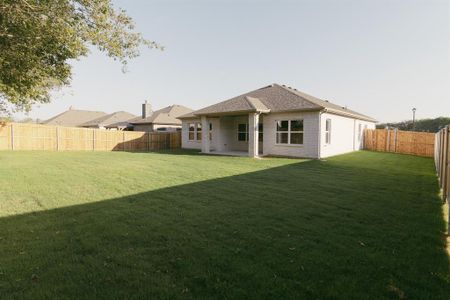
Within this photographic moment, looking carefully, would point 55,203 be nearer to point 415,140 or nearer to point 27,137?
point 27,137

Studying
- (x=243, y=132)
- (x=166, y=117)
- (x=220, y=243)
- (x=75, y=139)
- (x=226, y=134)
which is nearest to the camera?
(x=220, y=243)

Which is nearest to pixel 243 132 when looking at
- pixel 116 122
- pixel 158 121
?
pixel 158 121

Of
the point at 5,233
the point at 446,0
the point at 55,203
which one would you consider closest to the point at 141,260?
the point at 5,233

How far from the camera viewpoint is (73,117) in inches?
1897

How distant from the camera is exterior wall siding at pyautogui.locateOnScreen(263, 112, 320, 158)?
53.5 ft

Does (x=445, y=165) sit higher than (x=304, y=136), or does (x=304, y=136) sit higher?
(x=304, y=136)

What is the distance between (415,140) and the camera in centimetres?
2108

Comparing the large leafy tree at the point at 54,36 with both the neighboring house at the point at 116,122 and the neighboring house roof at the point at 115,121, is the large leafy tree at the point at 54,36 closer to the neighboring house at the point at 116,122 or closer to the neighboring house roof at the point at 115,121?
the neighboring house at the point at 116,122

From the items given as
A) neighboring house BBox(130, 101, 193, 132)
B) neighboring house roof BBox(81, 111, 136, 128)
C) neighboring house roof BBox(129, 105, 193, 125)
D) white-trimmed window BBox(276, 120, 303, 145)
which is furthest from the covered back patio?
neighboring house roof BBox(81, 111, 136, 128)

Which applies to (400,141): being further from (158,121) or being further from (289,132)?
(158,121)

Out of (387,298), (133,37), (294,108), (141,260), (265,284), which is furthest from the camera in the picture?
(294,108)

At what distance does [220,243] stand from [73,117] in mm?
52379

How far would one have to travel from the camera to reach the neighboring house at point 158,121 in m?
34.2

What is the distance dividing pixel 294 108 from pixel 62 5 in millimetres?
13039
